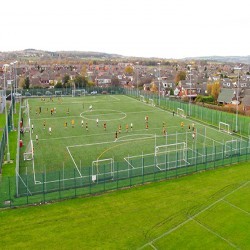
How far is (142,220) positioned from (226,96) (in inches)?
2192

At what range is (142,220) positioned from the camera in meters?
19.9

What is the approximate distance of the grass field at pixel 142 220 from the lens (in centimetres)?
1750

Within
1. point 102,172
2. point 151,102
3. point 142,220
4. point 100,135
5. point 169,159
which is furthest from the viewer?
point 151,102

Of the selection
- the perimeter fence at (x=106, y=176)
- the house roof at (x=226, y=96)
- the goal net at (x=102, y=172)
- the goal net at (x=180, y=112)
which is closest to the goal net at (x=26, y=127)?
the perimeter fence at (x=106, y=176)

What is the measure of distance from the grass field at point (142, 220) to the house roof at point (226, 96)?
46.3 m

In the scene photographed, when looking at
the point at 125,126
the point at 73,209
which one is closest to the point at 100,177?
the point at 73,209

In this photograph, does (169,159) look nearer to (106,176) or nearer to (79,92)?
(106,176)

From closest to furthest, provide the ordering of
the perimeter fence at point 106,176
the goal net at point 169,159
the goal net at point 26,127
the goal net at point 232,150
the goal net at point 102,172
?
the perimeter fence at point 106,176
the goal net at point 102,172
the goal net at point 169,159
the goal net at point 232,150
the goal net at point 26,127

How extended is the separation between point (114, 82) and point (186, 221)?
93.0 m

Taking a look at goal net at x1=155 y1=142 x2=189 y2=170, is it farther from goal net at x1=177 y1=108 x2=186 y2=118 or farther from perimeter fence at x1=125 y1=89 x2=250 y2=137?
goal net at x1=177 y1=108 x2=186 y2=118

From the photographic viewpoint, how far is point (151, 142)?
122 feet

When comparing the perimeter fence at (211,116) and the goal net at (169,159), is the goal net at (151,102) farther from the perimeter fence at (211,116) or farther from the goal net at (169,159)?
the goal net at (169,159)

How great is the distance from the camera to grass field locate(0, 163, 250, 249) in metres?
17.5

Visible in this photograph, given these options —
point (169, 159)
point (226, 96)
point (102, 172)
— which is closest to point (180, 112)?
point (226, 96)
